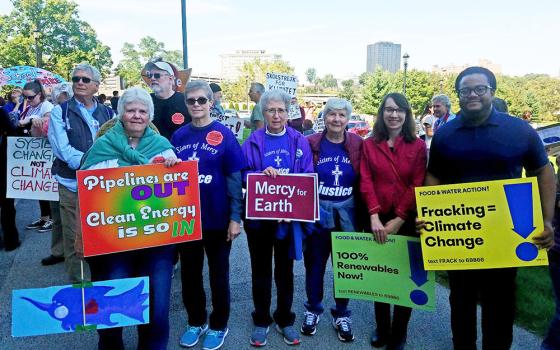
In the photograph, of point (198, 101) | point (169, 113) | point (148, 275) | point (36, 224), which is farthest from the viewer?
point (36, 224)

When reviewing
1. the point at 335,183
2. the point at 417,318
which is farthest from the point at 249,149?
the point at 417,318

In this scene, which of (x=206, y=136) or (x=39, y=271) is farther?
(x=39, y=271)

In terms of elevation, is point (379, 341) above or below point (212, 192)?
below

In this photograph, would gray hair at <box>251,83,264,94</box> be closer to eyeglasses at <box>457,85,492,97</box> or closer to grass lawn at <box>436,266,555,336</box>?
grass lawn at <box>436,266,555,336</box>

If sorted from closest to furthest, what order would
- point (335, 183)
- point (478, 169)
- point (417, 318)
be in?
1. point (478, 169)
2. point (335, 183)
3. point (417, 318)

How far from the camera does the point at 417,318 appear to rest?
12.6 ft

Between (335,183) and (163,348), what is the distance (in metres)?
1.76

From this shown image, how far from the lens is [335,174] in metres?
3.19

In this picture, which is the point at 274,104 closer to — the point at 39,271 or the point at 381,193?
the point at 381,193

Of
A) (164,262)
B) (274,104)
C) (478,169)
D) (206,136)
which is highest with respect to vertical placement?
(274,104)

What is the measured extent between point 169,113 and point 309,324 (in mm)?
2657

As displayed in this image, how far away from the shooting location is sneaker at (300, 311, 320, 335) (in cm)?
348

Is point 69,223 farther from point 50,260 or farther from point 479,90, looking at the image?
point 479,90

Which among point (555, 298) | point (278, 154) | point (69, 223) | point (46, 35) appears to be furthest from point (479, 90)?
point (46, 35)
